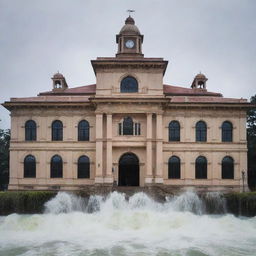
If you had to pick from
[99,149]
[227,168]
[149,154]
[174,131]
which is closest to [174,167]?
[149,154]

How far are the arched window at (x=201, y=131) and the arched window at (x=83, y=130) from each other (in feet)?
34.9

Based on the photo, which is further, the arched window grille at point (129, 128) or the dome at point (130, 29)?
the dome at point (130, 29)

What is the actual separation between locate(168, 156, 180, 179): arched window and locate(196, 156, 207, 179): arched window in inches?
73.0

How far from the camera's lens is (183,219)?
958 inches

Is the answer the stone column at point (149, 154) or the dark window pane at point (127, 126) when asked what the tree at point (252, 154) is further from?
the dark window pane at point (127, 126)

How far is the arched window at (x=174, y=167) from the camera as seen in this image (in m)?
34.1

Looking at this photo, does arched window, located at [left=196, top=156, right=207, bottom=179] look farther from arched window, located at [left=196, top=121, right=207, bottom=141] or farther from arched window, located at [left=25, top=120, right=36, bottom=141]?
arched window, located at [left=25, top=120, right=36, bottom=141]

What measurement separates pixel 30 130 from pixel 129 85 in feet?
34.8

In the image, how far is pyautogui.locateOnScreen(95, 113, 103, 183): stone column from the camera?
1284 inches

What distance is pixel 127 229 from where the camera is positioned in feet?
75.6

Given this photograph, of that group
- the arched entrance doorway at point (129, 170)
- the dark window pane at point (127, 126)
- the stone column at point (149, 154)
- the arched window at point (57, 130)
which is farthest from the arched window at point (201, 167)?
the arched window at point (57, 130)

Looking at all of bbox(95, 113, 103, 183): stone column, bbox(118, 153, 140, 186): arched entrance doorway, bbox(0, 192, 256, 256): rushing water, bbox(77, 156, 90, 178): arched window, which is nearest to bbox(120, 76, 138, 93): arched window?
bbox(95, 113, 103, 183): stone column

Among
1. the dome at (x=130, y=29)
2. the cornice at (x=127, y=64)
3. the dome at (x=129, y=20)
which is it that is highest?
the dome at (x=129, y=20)

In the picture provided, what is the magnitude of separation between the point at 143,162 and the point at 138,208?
7472mm
